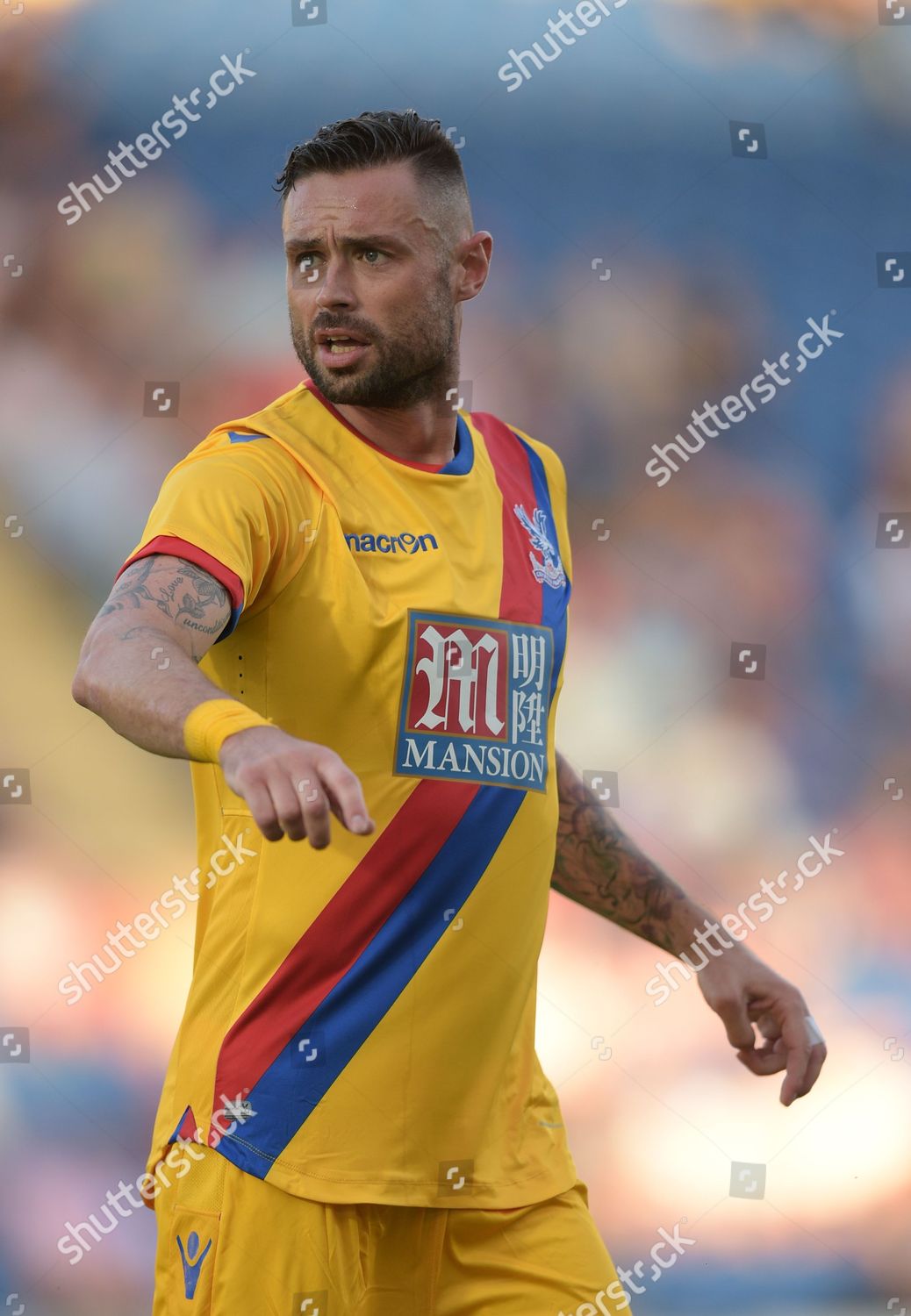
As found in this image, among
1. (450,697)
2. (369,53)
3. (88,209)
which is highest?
(369,53)

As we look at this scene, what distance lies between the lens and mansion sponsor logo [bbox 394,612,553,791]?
1817mm

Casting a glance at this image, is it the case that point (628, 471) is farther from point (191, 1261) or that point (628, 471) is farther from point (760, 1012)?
point (191, 1261)

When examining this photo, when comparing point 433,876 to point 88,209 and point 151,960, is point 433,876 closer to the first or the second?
point 151,960

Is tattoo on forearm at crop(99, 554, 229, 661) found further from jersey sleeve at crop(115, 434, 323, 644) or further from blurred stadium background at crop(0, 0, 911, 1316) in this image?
blurred stadium background at crop(0, 0, 911, 1316)

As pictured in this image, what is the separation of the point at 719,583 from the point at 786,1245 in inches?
61.5

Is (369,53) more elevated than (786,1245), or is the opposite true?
(369,53)

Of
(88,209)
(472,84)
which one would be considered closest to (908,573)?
(472,84)

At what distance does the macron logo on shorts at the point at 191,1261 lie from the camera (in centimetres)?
177

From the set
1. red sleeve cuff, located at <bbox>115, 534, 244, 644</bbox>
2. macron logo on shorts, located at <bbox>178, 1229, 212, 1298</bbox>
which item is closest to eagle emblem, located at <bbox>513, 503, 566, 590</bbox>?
red sleeve cuff, located at <bbox>115, 534, 244, 644</bbox>

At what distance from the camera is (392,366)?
6.54 ft

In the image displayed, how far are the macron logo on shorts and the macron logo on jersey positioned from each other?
2.70ft

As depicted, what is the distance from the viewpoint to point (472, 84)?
3658 millimetres

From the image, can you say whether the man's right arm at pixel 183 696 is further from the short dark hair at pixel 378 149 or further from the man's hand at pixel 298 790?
the short dark hair at pixel 378 149

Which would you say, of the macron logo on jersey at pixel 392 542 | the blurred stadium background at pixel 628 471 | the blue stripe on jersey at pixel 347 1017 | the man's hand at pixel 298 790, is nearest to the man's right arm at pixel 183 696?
the man's hand at pixel 298 790
